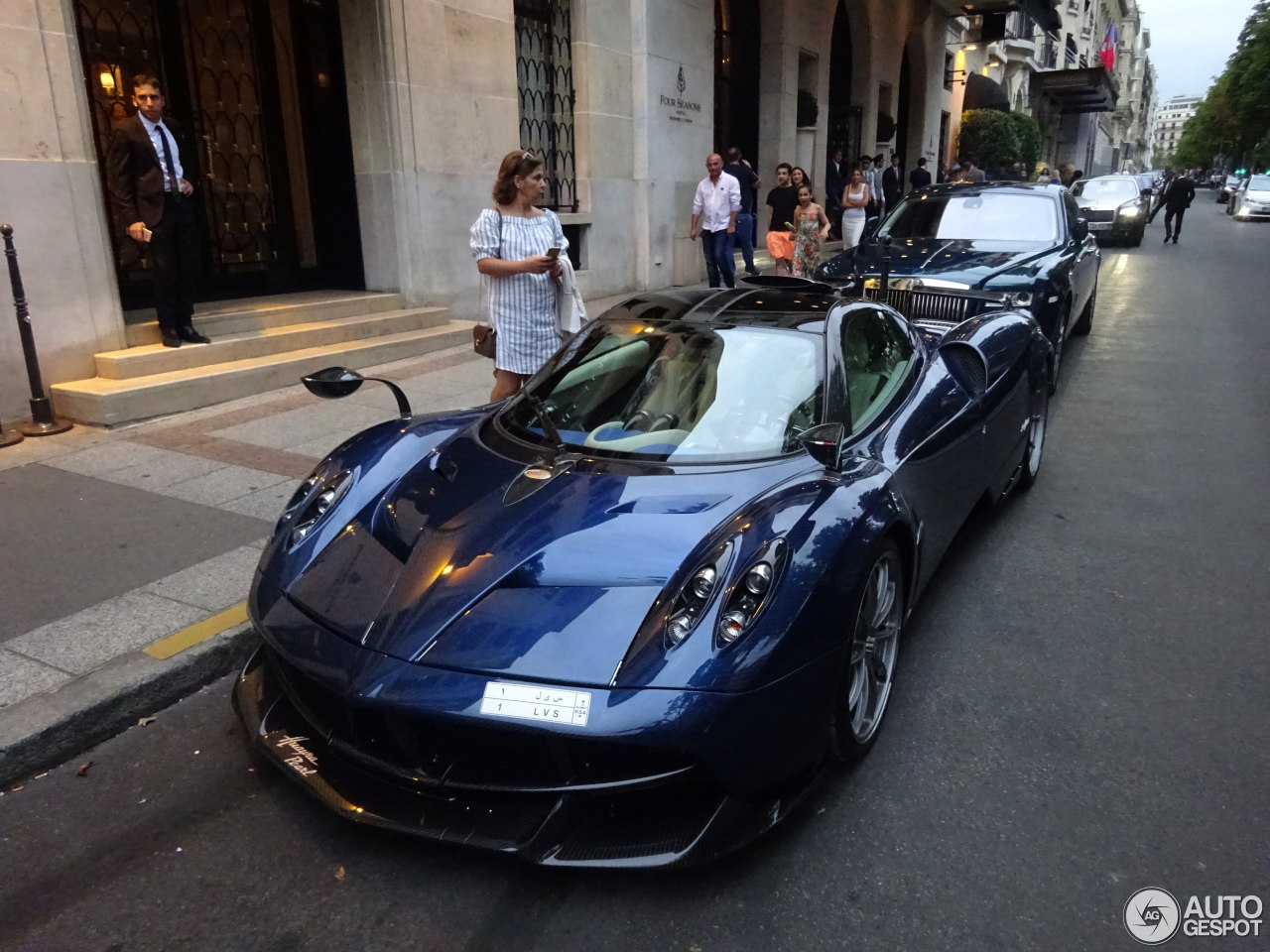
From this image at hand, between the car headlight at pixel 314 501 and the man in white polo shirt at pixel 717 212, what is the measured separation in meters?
9.10

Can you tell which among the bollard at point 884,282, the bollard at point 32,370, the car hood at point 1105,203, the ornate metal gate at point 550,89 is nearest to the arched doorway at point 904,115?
the car hood at point 1105,203

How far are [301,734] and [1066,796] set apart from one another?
220 centimetres

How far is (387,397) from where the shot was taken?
7562 mm

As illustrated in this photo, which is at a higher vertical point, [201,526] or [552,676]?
[552,676]

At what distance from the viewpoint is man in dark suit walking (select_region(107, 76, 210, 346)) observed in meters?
6.84

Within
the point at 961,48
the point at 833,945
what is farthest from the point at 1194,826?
the point at 961,48

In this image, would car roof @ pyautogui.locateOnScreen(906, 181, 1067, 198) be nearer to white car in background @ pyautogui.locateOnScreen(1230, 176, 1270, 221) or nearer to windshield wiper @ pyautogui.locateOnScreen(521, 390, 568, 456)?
windshield wiper @ pyautogui.locateOnScreen(521, 390, 568, 456)

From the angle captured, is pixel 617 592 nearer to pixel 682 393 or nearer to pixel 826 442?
pixel 826 442

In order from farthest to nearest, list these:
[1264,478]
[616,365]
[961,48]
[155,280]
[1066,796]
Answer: [961,48], [155,280], [1264,478], [616,365], [1066,796]

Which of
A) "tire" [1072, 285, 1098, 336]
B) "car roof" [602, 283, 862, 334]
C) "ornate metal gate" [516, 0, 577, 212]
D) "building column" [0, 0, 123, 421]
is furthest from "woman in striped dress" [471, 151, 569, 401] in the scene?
"tire" [1072, 285, 1098, 336]

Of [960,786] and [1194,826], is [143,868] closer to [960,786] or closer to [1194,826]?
[960,786]

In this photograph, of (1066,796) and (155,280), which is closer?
(1066,796)

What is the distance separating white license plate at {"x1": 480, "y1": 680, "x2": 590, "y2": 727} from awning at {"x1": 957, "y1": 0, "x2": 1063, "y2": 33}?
28574mm

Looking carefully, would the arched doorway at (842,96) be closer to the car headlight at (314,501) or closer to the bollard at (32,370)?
the bollard at (32,370)
